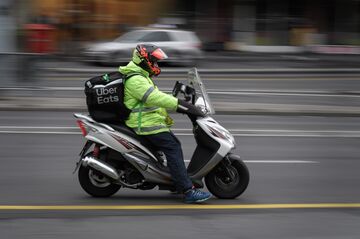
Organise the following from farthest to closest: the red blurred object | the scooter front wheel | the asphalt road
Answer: the red blurred object < the scooter front wheel < the asphalt road

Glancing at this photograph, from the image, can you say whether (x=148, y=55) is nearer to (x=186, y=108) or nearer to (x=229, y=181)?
(x=186, y=108)

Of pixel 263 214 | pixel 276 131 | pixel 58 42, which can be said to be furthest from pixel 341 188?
pixel 58 42

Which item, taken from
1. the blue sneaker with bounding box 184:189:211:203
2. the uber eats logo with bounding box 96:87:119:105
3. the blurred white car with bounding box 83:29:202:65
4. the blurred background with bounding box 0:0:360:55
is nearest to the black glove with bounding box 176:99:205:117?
the uber eats logo with bounding box 96:87:119:105

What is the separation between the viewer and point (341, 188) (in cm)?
856

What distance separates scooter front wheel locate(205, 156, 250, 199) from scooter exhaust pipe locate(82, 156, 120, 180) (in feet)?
3.11

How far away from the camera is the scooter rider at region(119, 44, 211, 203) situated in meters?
7.33

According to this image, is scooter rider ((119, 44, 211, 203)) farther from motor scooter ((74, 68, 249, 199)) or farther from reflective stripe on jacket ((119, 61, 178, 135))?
motor scooter ((74, 68, 249, 199))

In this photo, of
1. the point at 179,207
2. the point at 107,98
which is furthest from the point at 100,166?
the point at 179,207

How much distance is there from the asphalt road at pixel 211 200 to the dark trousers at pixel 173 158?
0.78ft

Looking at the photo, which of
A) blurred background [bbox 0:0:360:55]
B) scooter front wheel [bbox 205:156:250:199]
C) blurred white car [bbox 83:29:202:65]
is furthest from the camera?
blurred background [bbox 0:0:360:55]

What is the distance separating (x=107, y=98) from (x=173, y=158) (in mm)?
856

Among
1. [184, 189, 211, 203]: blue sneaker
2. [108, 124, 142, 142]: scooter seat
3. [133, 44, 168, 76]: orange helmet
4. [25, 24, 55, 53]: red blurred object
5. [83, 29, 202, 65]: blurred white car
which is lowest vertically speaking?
[83, 29, 202, 65]: blurred white car

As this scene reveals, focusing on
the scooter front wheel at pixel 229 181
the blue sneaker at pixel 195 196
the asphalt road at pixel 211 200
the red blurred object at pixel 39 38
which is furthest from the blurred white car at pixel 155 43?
the blue sneaker at pixel 195 196

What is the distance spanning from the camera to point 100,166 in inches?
295
